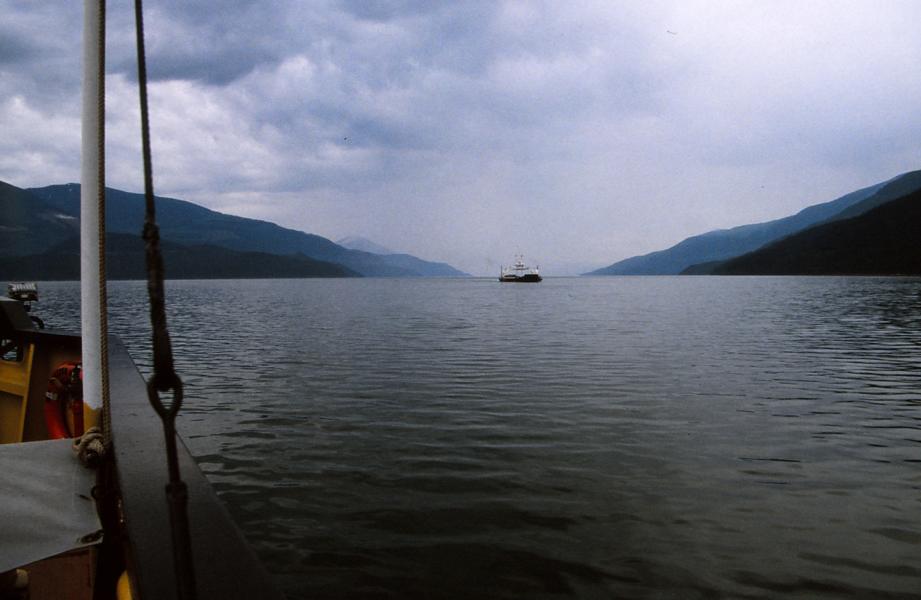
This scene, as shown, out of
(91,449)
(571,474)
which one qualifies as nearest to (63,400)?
(91,449)

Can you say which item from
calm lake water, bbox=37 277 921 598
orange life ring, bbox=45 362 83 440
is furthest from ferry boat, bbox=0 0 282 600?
calm lake water, bbox=37 277 921 598

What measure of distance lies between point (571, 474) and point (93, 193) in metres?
9.01

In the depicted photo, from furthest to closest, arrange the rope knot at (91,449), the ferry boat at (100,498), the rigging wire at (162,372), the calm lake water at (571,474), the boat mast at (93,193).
→ the calm lake water at (571,474)
the rope knot at (91,449)
the boat mast at (93,193)
the ferry boat at (100,498)
the rigging wire at (162,372)

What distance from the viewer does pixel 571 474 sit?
1077 cm

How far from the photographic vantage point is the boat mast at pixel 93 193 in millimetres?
4082

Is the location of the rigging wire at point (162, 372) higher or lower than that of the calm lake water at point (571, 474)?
higher

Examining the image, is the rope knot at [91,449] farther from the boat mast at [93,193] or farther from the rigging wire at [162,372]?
the rigging wire at [162,372]

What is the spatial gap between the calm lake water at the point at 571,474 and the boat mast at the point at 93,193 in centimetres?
448

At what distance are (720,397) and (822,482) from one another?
24.2ft

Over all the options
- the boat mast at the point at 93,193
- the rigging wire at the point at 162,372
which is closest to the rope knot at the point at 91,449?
the boat mast at the point at 93,193

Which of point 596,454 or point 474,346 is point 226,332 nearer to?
point 474,346

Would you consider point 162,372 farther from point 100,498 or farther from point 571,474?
point 571,474

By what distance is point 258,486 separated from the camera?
10422 mm

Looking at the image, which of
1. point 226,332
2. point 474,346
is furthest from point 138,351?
point 474,346
